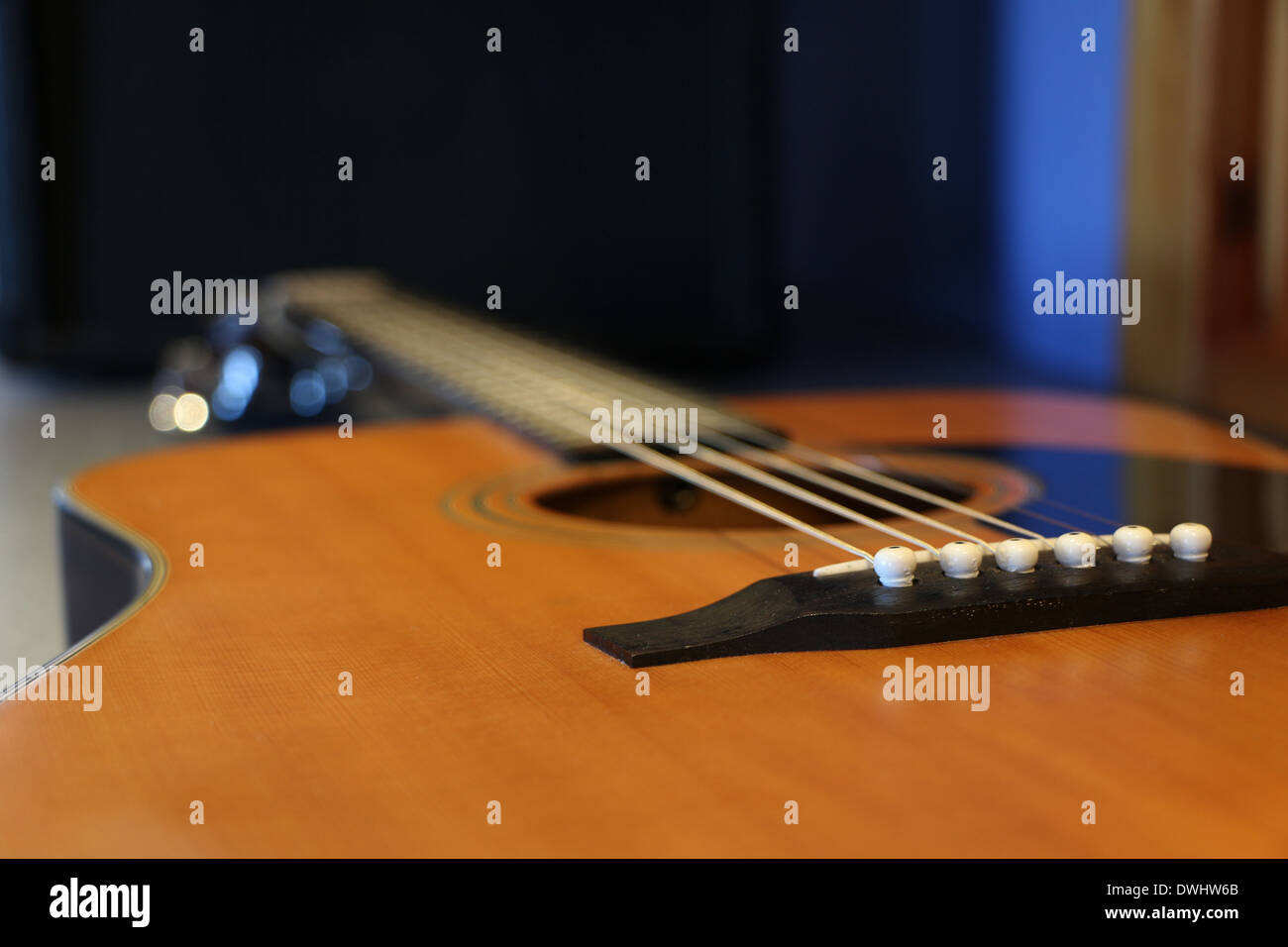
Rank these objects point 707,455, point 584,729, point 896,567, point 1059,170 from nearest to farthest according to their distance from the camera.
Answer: point 584,729 → point 896,567 → point 707,455 → point 1059,170

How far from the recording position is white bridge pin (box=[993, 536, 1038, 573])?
59 cm

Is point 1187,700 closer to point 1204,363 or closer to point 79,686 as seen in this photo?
point 79,686

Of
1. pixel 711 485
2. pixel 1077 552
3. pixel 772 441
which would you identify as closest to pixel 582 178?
pixel 772 441

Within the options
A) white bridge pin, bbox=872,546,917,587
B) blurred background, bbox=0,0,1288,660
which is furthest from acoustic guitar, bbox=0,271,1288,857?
blurred background, bbox=0,0,1288,660

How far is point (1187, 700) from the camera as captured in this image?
0.48 m

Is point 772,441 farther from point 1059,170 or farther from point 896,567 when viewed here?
point 1059,170

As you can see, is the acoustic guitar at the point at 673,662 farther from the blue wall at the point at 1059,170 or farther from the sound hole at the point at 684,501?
the blue wall at the point at 1059,170

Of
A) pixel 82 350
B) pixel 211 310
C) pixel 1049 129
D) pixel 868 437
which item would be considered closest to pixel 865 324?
pixel 1049 129

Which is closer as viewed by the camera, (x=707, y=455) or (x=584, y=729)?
(x=584, y=729)

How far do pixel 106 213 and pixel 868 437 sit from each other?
1969 mm

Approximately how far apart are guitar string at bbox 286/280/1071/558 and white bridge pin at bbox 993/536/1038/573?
3 cm

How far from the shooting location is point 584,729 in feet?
1.54

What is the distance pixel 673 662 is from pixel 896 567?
4.1 inches

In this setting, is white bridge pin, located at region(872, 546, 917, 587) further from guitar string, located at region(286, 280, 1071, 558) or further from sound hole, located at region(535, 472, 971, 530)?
sound hole, located at region(535, 472, 971, 530)
